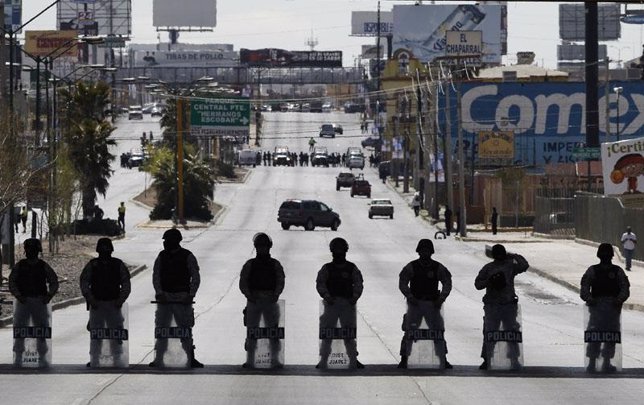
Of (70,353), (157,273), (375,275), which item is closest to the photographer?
(157,273)

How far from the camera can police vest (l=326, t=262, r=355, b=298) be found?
64.5 ft

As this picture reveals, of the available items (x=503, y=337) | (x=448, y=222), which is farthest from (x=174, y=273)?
(x=448, y=222)

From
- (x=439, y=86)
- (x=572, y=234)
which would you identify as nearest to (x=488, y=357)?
(x=572, y=234)

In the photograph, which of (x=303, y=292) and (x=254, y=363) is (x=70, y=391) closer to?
(x=254, y=363)

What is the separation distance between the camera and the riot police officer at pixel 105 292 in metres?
19.7

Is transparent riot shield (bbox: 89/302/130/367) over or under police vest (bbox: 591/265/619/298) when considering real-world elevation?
under

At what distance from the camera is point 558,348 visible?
82.1ft

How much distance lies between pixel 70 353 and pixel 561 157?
93.0m

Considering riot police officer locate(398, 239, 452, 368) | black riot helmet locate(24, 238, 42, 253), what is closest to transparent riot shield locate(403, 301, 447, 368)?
riot police officer locate(398, 239, 452, 368)

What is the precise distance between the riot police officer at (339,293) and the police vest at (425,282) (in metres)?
0.72

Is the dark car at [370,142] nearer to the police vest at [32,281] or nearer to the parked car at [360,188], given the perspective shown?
the parked car at [360,188]

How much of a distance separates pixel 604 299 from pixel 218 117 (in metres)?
69.6

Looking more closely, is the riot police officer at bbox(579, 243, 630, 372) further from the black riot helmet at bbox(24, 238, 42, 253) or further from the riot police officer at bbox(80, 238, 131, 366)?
the black riot helmet at bbox(24, 238, 42, 253)

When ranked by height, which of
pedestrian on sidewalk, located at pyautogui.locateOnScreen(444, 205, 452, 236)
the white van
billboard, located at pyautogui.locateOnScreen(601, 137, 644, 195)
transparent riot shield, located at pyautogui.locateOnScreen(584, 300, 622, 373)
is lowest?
pedestrian on sidewalk, located at pyautogui.locateOnScreen(444, 205, 452, 236)
